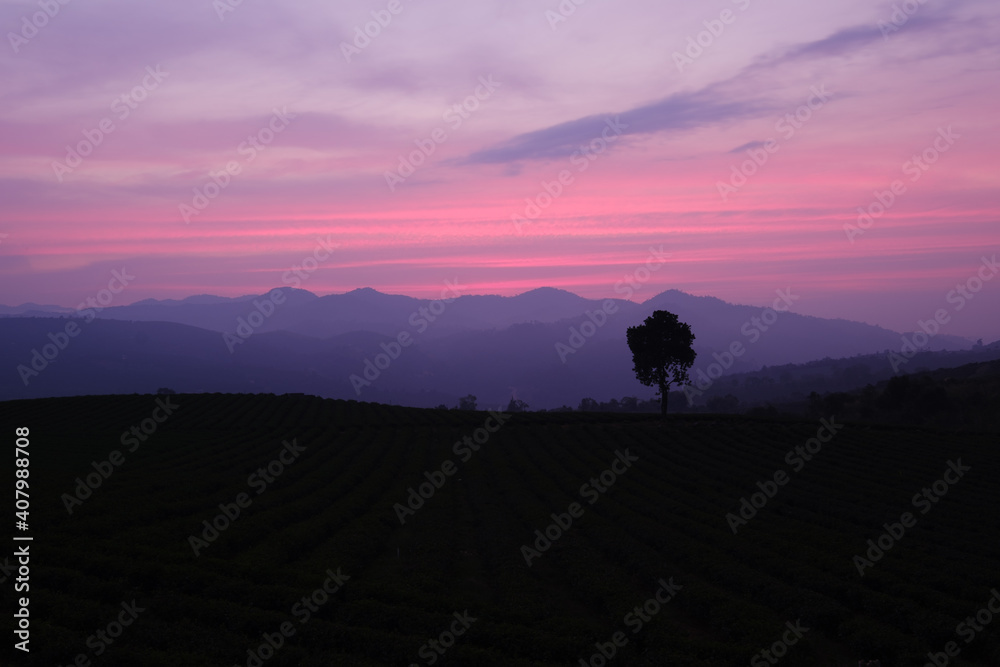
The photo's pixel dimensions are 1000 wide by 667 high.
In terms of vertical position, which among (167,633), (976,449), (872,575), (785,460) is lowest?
(976,449)

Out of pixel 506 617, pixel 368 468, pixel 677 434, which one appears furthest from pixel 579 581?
pixel 677 434

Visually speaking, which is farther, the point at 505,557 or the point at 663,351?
the point at 663,351

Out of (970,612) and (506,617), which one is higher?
(506,617)

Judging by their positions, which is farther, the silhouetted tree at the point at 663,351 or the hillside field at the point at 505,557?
the silhouetted tree at the point at 663,351

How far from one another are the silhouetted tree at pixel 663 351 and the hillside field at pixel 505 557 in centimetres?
2479

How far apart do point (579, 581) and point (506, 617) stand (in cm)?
377

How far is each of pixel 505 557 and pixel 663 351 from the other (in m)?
51.2

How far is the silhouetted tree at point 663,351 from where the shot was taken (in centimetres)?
6988

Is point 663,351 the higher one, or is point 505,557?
point 505,557

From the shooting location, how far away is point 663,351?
69875mm

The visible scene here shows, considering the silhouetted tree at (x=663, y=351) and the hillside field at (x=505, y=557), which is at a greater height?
the hillside field at (x=505, y=557)

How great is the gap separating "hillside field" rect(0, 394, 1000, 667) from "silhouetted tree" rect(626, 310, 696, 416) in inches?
976

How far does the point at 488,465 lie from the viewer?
136 ft

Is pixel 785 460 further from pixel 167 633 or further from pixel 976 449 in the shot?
pixel 167 633
